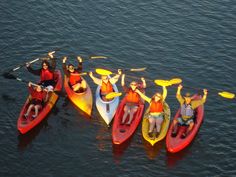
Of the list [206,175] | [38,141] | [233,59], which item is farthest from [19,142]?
[233,59]

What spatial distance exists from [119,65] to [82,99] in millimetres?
4905

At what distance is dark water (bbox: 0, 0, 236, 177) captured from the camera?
21.2 meters

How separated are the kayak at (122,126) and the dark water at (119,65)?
23.5 inches

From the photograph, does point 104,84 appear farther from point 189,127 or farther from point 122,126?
point 189,127

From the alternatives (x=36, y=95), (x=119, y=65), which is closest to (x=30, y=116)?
(x=36, y=95)

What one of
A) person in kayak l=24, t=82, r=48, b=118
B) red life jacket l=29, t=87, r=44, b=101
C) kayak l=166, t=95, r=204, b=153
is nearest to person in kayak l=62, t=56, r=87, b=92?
person in kayak l=24, t=82, r=48, b=118

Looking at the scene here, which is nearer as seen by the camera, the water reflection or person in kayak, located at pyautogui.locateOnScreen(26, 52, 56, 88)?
the water reflection

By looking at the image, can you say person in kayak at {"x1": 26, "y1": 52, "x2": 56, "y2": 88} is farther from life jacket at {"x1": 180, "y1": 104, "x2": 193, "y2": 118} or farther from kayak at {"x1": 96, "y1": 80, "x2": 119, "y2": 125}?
life jacket at {"x1": 180, "y1": 104, "x2": 193, "y2": 118}

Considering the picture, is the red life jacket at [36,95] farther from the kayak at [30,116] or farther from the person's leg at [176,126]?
the person's leg at [176,126]

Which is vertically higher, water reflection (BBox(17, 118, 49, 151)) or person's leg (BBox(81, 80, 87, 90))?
person's leg (BBox(81, 80, 87, 90))

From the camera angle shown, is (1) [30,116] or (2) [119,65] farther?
(2) [119,65]

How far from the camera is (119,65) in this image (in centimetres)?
2823

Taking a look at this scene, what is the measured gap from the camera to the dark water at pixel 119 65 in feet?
69.5

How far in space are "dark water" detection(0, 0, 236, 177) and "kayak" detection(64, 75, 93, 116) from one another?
44 cm
